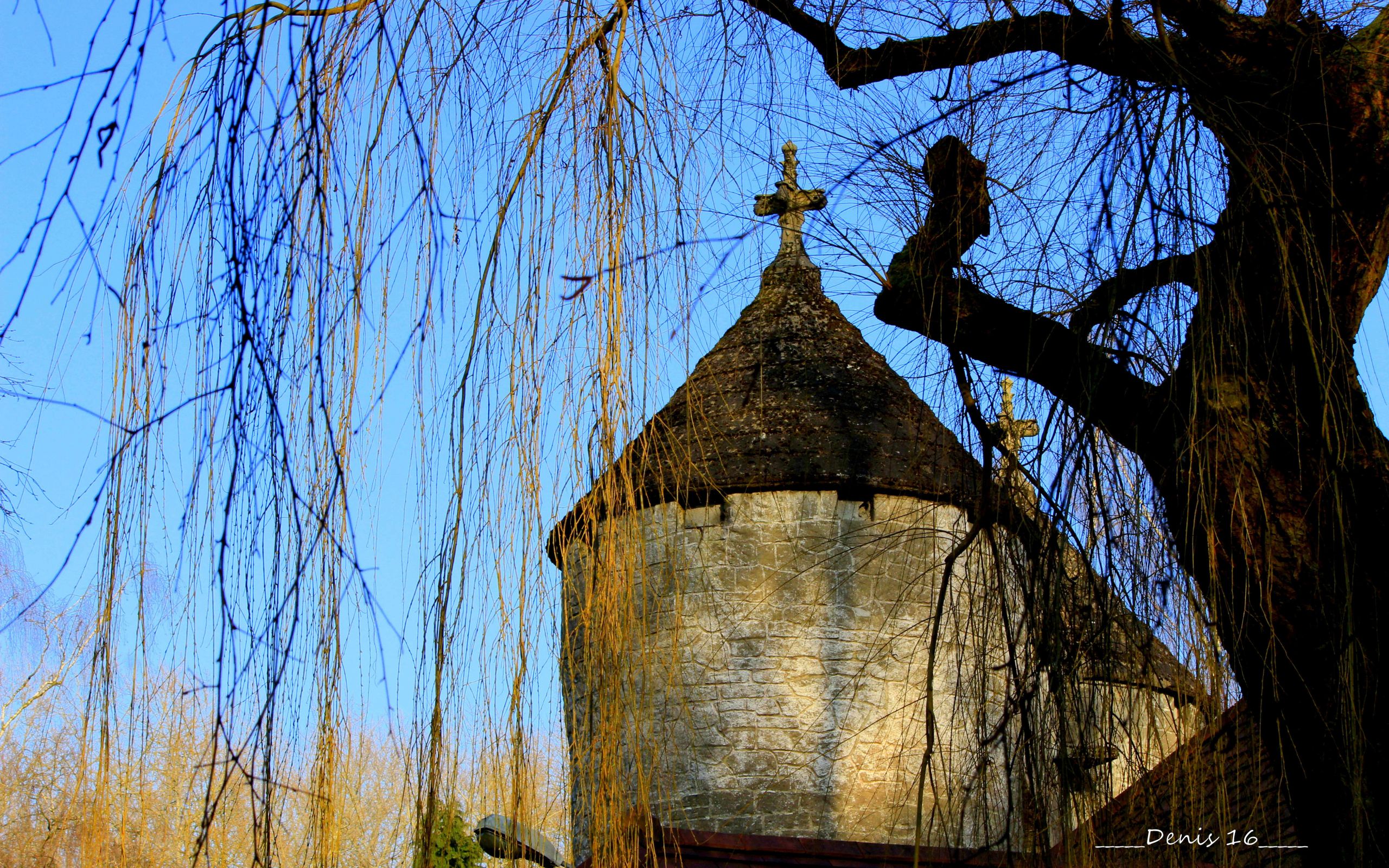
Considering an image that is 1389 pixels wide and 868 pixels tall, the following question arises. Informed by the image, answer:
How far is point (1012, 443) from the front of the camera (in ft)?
12.7

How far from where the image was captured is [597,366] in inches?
99.4

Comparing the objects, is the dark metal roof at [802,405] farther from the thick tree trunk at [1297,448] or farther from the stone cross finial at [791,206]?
the thick tree trunk at [1297,448]

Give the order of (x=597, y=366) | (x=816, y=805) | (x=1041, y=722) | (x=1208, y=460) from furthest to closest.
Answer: (x=816, y=805)
(x=1041, y=722)
(x=1208, y=460)
(x=597, y=366)

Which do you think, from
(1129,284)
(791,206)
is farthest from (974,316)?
(791,206)

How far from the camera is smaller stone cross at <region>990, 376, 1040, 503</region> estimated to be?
3.61 metres

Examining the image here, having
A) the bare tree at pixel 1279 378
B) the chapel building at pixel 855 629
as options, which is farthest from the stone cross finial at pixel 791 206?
the bare tree at pixel 1279 378

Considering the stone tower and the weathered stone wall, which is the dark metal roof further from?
the weathered stone wall

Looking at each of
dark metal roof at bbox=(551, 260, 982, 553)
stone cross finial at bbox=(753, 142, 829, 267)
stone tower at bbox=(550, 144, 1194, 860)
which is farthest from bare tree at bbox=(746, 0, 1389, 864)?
dark metal roof at bbox=(551, 260, 982, 553)

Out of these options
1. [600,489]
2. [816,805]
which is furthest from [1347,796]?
[816,805]

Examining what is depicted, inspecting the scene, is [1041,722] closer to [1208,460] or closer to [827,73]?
[1208,460]

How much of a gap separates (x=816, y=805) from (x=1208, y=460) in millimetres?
4890

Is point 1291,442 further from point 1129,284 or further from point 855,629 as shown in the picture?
point 855,629

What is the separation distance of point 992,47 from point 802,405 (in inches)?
200

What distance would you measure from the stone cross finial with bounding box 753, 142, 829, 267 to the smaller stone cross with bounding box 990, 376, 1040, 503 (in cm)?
76
